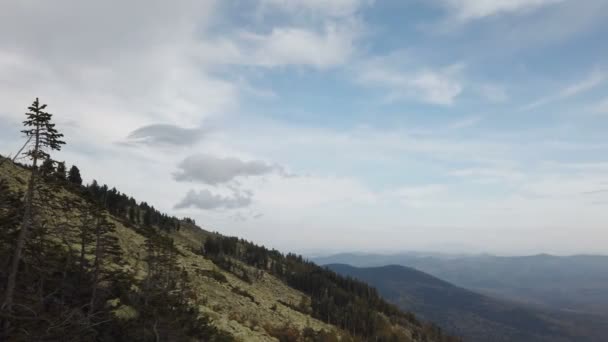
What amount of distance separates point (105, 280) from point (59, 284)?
899 centimetres

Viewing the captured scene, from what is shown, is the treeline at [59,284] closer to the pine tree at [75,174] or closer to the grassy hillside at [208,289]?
the grassy hillside at [208,289]

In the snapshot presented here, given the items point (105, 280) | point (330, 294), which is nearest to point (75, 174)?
point (105, 280)

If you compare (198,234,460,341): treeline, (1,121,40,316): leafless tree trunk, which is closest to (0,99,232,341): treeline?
(1,121,40,316): leafless tree trunk

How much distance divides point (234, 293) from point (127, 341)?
46332mm

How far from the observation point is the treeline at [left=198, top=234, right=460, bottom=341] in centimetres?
10981

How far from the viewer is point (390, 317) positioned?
15212 centimetres

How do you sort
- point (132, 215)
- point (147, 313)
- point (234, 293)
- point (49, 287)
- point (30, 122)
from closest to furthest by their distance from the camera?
point (30, 122)
point (49, 287)
point (147, 313)
point (234, 293)
point (132, 215)

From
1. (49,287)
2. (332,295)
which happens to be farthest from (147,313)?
(332,295)

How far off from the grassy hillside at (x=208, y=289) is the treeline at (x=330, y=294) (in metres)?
0.47

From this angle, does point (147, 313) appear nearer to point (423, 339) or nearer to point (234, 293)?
point (234, 293)

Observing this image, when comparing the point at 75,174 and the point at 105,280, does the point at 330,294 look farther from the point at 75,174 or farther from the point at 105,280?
the point at 105,280

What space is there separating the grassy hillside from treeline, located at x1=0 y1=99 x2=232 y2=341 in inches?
9.2

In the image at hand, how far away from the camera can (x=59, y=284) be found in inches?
1110

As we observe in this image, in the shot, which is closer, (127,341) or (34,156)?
(34,156)
